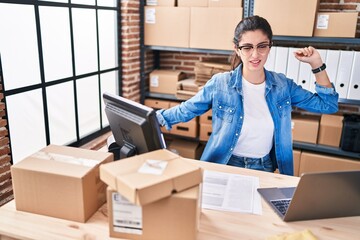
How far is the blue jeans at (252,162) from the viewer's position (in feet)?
5.90

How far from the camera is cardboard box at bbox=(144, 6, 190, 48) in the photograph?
10.0ft

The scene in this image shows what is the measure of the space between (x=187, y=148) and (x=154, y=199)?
94.9 inches

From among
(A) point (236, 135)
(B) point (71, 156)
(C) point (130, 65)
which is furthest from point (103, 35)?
(B) point (71, 156)

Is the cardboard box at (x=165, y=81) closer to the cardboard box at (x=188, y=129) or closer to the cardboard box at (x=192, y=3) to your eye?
the cardboard box at (x=188, y=129)

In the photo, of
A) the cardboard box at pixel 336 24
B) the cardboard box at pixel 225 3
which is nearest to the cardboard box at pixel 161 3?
the cardboard box at pixel 225 3

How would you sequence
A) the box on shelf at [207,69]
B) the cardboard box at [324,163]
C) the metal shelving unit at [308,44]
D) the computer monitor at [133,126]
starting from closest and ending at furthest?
the computer monitor at [133,126], the metal shelving unit at [308,44], the cardboard box at [324,163], the box on shelf at [207,69]

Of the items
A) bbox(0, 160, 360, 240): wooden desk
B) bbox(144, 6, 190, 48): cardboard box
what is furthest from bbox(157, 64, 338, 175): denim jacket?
bbox(144, 6, 190, 48): cardboard box

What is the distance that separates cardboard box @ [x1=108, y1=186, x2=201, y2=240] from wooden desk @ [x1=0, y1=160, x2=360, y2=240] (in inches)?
4.0

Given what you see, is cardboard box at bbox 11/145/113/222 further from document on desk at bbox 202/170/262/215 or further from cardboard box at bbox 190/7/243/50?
cardboard box at bbox 190/7/243/50

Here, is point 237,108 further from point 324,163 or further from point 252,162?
point 324,163

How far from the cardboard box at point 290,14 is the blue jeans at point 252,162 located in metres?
1.32

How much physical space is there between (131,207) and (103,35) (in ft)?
7.26

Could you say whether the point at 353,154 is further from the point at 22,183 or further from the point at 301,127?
the point at 22,183

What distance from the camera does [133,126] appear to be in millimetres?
1286
